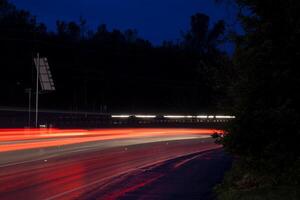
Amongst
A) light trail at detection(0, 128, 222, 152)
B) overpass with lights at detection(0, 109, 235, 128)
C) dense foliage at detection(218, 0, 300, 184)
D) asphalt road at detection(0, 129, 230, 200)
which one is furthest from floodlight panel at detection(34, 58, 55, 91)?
dense foliage at detection(218, 0, 300, 184)

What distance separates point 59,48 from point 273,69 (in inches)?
2960

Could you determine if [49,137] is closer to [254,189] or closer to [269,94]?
[254,189]

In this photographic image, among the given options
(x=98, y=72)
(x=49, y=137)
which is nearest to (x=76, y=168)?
(x=49, y=137)

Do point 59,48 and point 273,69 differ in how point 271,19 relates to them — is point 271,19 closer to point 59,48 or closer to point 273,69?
point 273,69

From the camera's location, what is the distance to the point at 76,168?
20.1m

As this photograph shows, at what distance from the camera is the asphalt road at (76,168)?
13.9 metres

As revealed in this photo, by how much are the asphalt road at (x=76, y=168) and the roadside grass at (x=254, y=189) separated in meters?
1.18

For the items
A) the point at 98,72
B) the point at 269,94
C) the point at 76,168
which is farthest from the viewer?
the point at 98,72

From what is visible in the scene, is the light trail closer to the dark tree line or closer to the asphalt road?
the asphalt road

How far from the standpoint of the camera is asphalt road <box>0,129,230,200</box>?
546 inches

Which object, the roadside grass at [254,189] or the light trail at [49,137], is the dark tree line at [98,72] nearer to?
the light trail at [49,137]

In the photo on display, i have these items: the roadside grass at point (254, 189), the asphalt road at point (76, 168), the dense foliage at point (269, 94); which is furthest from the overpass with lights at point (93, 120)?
the dense foliage at point (269, 94)

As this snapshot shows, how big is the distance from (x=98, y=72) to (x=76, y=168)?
65.9 meters

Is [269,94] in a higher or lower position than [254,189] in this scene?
higher
